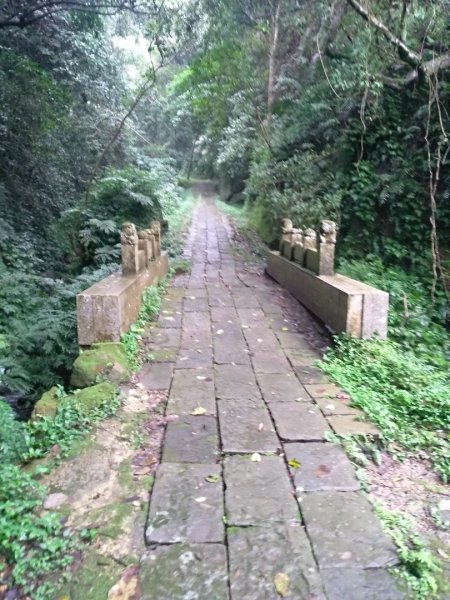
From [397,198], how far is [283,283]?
2374 millimetres

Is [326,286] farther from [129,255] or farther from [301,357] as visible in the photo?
[129,255]

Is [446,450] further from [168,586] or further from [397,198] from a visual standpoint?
[397,198]

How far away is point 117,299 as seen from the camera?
12.6ft

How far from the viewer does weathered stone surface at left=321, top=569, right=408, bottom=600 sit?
5.41 ft

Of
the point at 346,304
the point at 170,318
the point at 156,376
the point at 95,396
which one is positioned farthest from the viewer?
the point at 170,318

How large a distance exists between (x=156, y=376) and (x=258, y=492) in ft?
5.25

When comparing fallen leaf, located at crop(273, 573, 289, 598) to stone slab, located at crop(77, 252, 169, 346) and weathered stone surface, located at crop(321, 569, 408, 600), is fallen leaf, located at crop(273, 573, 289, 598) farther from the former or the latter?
stone slab, located at crop(77, 252, 169, 346)

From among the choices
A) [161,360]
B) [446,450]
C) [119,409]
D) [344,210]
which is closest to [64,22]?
[344,210]

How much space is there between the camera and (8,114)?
830 centimetres

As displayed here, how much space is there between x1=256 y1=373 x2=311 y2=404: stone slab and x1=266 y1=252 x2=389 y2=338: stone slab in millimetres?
948

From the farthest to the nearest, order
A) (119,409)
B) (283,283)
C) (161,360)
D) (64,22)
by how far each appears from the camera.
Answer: (64,22), (283,283), (161,360), (119,409)

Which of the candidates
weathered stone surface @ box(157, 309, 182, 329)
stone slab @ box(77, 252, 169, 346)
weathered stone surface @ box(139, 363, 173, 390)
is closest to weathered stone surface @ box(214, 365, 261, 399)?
weathered stone surface @ box(139, 363, 173, 390)

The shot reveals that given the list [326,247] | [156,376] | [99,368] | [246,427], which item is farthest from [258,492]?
[326,247]

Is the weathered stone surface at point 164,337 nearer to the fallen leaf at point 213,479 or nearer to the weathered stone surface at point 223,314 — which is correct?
the weathered stone surface at point 223,314
